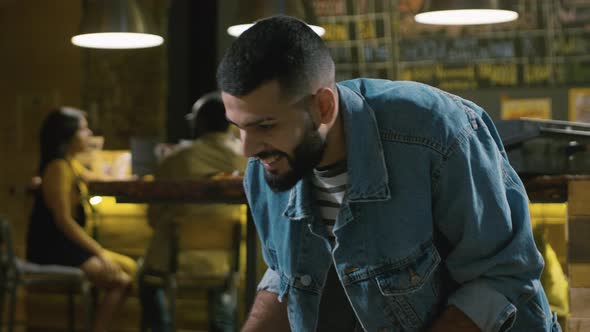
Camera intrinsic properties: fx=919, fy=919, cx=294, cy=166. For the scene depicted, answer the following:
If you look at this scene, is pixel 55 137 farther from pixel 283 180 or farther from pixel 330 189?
pixel 283 180

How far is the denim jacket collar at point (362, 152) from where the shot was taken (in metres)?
1.66

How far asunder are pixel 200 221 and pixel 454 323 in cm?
321

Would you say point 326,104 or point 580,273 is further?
point 580,273

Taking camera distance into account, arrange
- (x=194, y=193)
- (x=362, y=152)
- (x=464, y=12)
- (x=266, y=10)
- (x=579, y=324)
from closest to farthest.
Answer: (x=362, y=152) < (x=579, y=324) < (x=194, y=193) < (x=464, y=12) < (x=266, y=10)

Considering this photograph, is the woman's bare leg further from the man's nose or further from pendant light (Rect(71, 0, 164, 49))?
the man's nose

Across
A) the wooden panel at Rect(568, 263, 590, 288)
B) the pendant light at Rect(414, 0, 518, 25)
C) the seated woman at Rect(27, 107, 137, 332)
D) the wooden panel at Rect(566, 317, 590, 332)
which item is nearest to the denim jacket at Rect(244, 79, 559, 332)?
the wooden panel at Rect(566, 317, 590, 332)

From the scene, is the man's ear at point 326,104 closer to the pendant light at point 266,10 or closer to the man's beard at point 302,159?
the man's beard at point 302,159

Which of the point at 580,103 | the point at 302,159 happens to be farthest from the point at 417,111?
the point at 580,103

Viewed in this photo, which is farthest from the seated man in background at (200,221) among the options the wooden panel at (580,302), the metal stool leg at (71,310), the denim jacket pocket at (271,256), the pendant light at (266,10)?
the denim jacket pocket at (271,256)

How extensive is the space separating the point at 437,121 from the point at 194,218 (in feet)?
10.6

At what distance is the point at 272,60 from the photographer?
156 centimetres

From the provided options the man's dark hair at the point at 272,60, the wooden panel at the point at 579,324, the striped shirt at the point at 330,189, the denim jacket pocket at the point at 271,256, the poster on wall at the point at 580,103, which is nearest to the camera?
the man's dark hair at the point at 272,60

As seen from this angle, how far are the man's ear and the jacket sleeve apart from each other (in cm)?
21

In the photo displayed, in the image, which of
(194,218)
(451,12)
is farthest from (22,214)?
(451,12)
